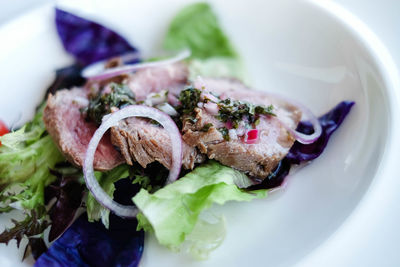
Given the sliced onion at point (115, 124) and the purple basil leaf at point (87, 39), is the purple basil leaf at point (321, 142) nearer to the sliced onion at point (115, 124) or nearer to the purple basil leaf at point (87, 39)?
the sliced onion at point (115, 124)

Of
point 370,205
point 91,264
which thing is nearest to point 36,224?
point 91,264

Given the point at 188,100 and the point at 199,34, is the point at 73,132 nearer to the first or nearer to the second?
the point at 188,100

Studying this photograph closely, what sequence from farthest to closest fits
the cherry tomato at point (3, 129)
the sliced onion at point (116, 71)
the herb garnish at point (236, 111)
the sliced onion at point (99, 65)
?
the sliced onion at point (99, 65) < the sliced onion at point (116, 71) < the cherry tomato at point (3, 129) < the herb garnish at point (236, 111)

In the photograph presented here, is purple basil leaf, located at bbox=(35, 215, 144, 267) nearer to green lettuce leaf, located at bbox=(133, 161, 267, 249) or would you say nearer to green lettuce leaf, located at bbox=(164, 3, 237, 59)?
green lettuce leaf, located at bbox=(133, 161, 267, 249)

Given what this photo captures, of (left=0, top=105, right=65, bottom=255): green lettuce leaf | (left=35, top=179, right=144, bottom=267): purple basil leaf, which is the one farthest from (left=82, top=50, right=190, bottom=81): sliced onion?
(left=35, top=179, right=144, bottom=267): purple basil leaf

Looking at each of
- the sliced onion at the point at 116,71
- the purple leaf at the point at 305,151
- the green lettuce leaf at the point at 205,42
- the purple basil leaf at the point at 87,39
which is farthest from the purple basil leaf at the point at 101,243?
the purple basil leaf at the point at 87,39

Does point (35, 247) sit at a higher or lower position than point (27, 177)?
lower

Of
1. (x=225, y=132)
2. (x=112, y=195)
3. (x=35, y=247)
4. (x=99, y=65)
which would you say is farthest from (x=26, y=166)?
(x=225, y=132)

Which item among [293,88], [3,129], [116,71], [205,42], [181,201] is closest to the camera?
[181,201]
